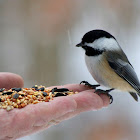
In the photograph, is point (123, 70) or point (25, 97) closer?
point (25, 97)

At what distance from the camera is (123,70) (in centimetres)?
174

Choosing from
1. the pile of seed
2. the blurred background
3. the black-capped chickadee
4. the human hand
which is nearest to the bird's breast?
the black-capped chickadee

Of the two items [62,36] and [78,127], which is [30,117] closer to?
[78,127]

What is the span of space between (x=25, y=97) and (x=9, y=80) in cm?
38

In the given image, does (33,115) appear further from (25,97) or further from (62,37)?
(62,37)

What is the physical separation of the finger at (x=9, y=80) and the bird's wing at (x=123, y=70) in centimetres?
56

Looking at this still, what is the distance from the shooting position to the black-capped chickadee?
1.61m

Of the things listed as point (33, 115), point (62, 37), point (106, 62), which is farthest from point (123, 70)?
point (62, 37)

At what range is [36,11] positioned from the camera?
3148 millimetres

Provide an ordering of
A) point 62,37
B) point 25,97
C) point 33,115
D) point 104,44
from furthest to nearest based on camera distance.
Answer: point 62,37, point 104,44, point 25,97, point 33,115

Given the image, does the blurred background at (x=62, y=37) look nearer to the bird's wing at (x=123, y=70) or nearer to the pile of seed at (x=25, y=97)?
the bird's wing at (x=123, y=70)

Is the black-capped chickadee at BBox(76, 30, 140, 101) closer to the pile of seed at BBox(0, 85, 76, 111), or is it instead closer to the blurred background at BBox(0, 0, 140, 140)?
the pile of seed at BBox(0, 85, 76, 111)

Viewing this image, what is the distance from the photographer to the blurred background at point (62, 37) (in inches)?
107

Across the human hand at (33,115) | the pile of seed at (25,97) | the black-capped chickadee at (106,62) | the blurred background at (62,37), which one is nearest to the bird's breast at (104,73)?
the black-capped chickadee at (106,62)
